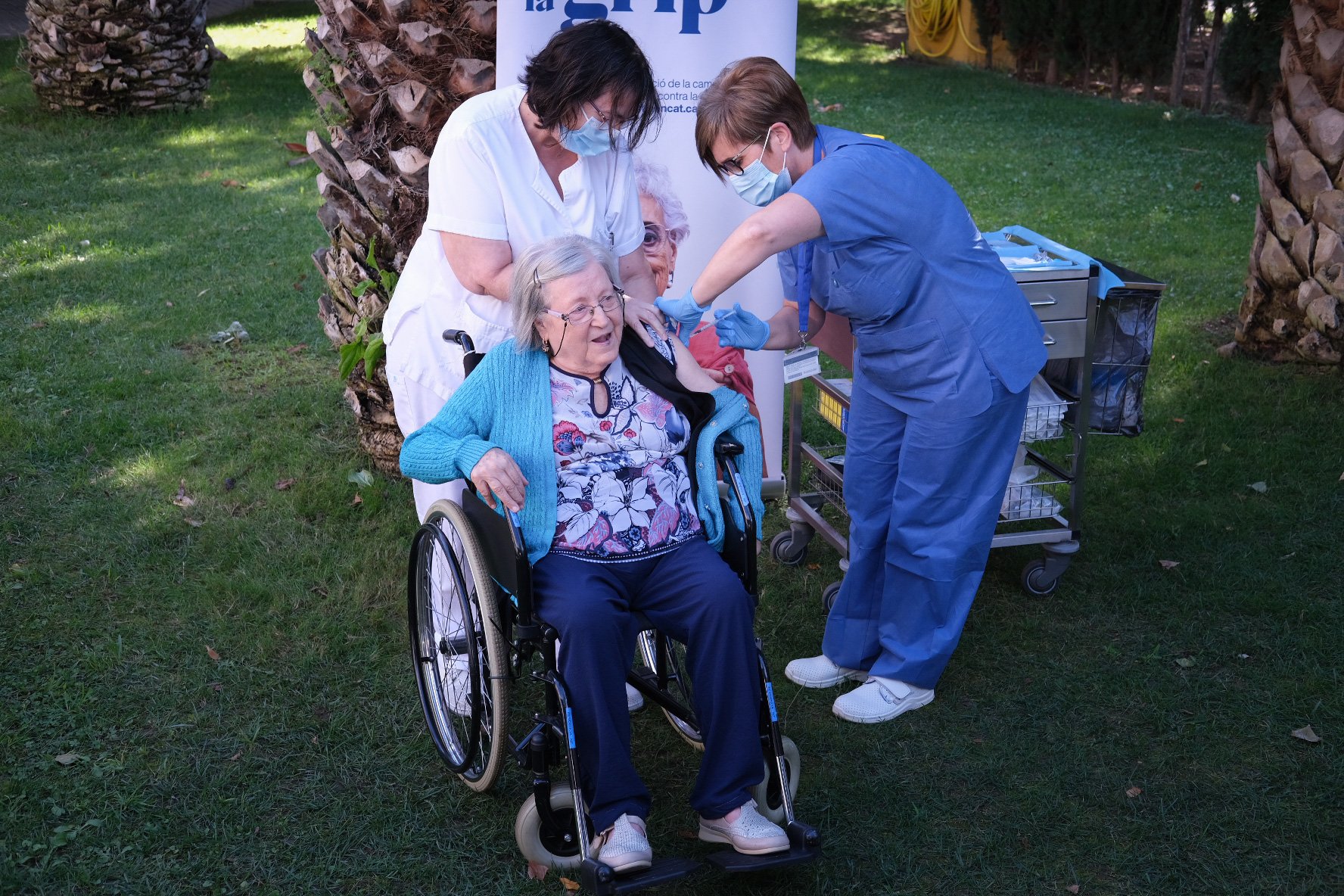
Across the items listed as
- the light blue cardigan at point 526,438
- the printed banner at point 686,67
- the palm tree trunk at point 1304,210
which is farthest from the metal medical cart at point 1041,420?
the palm tree trunk at point 1304,210

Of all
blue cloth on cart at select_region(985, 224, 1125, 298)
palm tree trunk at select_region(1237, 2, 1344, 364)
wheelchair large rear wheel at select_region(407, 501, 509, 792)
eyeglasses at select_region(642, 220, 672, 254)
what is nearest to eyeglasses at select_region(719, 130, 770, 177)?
blue cloth on cart at select_region(985, 224, 1125, 298)

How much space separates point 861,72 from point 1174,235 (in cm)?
646

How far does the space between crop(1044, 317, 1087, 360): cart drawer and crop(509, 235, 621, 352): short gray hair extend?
63.0 inches

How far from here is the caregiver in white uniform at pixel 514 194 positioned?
9.60ft

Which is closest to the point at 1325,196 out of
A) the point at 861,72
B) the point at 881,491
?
the point at 881,491

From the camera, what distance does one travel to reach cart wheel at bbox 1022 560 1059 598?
3967mm

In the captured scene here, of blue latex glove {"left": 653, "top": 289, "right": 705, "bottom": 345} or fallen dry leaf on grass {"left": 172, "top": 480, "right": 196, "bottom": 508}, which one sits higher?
blue latex glove {"left": 653, "top": 289, "right": 705, "bottom": 345}

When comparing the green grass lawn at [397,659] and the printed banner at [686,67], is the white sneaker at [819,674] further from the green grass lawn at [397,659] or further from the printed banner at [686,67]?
the printed banner at [686,67]

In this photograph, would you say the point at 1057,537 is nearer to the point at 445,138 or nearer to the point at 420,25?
the point at 445,138

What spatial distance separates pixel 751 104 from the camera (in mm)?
2883

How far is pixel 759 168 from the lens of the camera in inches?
116

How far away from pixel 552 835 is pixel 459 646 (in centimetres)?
59

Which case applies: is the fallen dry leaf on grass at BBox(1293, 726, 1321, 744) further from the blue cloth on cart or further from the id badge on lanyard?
the id badge on lanyard

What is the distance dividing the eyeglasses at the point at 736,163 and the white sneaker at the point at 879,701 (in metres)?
1.54
